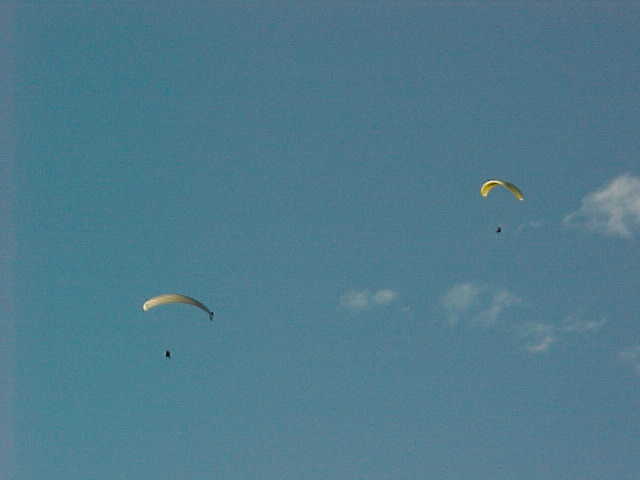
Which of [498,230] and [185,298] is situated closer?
[185,298]

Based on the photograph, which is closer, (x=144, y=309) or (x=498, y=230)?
(x=144, y=309)

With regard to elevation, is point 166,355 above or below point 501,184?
below

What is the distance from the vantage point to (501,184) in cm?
12175

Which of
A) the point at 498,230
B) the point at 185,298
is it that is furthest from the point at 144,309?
the point at 498,230

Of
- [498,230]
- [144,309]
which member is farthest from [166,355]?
[498,230]

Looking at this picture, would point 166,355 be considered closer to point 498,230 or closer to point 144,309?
point 144,309

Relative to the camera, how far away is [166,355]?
4168 inches

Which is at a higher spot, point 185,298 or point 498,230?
point 498,230

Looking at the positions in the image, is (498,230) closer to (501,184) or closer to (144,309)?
(501,184)

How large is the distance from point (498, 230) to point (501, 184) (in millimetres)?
6048

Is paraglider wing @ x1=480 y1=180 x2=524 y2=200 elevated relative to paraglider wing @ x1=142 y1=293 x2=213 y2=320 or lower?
elevated

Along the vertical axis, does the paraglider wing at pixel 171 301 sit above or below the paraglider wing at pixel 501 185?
below

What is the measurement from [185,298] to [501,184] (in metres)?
43.5

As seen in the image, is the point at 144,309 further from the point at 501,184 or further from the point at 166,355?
the point at 501,184
